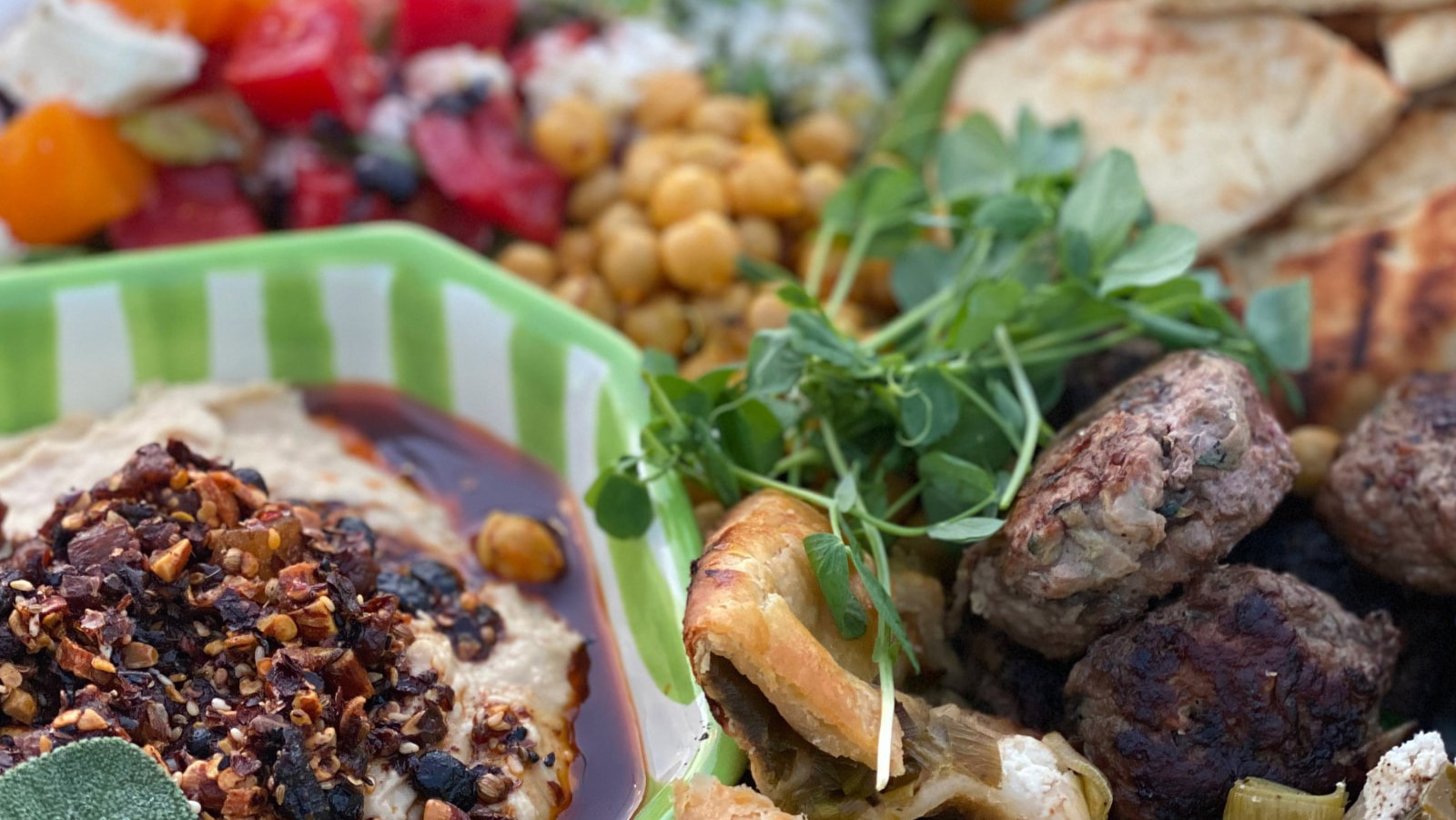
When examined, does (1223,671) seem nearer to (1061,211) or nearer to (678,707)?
(678,707)

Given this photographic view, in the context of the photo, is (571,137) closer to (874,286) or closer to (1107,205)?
(874,286)

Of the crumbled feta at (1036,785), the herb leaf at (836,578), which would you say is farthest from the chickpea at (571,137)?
the crumbled feta at (1036,785)

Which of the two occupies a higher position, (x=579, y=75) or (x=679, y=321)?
(x=579, y=75)

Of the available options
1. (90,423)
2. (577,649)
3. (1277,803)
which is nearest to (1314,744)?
(1277,803)

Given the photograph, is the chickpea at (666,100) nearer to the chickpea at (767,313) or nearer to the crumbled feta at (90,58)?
the chickpea at (767,313)

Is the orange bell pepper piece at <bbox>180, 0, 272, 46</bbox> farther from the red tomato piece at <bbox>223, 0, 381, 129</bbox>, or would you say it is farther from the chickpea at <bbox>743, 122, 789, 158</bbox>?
the chickpea at <bbox>743, 122, 789, 158</bbox>

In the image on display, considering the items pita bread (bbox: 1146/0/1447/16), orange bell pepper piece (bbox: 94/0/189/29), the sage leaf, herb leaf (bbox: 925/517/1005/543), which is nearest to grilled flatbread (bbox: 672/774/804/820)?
herb leaf (bbox: 925/517/1005/543)
